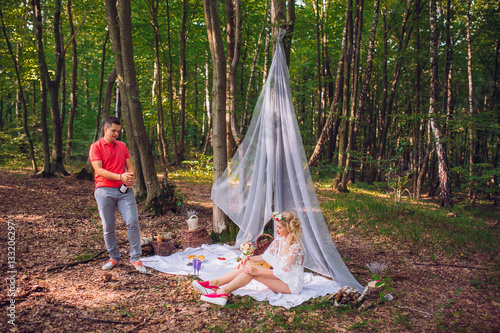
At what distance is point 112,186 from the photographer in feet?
11.4

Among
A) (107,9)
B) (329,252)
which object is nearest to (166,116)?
(107,9)

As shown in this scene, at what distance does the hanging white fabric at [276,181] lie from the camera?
3.57 metres

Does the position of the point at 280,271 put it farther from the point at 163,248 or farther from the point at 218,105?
the point at 218,105

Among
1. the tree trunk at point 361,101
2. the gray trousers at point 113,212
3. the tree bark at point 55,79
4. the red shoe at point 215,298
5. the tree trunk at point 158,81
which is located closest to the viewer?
the red shoe at point 215,298

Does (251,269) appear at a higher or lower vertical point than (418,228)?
higher

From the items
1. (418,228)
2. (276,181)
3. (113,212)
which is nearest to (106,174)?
(113,212)

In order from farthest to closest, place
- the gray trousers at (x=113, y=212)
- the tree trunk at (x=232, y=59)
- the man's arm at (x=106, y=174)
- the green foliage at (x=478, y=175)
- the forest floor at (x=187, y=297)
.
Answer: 1. the tree trunk at (x=232, y=59)
2. the green foliage at (x=478, y=175)
3. the gray trousers at (x=113, y=212)
4. the man's arm at (x=106, y=174)
5. the forest floor at (x=187, y=297)

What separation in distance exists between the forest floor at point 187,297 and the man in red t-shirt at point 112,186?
0.99 feet

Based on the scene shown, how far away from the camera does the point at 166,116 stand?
16.2m

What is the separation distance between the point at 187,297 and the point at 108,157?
5.85 feet

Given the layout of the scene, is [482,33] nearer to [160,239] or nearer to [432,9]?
[432,9]

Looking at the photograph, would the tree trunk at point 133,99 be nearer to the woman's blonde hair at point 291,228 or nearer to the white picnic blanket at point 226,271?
the white picnic blanket at point 226,271

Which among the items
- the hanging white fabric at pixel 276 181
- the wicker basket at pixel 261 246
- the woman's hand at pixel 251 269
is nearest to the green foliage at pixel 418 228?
the hanging white fabric at pixel 276 181

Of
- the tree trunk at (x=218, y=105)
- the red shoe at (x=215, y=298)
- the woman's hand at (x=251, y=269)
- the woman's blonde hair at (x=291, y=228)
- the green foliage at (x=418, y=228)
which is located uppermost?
the tree trunk at (x=218, y=105)
